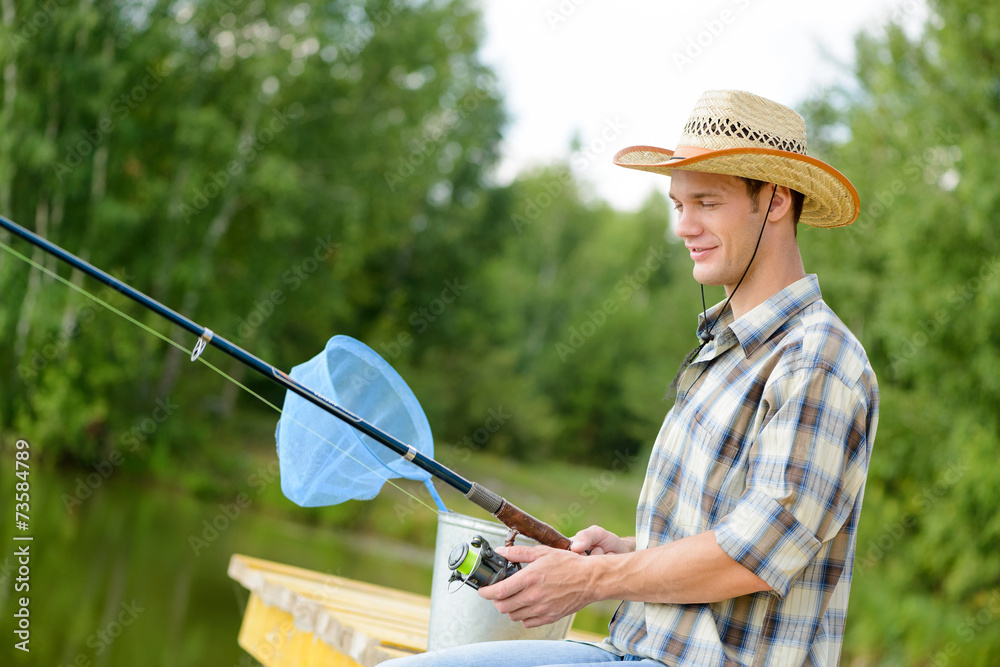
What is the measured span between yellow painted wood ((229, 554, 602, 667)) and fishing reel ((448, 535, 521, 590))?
0.73 m

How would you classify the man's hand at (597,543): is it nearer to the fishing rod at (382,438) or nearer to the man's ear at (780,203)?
the fishing rod at (382,438)

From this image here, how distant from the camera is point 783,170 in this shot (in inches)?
68.6

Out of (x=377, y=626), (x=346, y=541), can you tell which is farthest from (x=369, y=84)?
(x=377, y=626)

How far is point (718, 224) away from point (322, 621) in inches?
66.0

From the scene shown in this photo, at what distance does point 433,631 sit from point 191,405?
13767mm

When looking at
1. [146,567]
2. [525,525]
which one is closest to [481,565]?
[525,525]

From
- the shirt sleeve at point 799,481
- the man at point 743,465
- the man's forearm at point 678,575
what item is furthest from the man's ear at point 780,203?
the man's forearm at point 678,575

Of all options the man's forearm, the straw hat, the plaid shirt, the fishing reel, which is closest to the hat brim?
the straw hat

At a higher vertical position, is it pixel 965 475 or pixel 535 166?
pixel 535 166

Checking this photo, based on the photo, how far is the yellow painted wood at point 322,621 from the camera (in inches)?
99.3

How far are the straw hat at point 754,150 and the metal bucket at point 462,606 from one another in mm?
828

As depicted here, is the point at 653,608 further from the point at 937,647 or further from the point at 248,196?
the point at 248,196

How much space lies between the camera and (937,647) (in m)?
7.43

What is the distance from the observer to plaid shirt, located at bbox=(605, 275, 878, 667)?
147 cm
